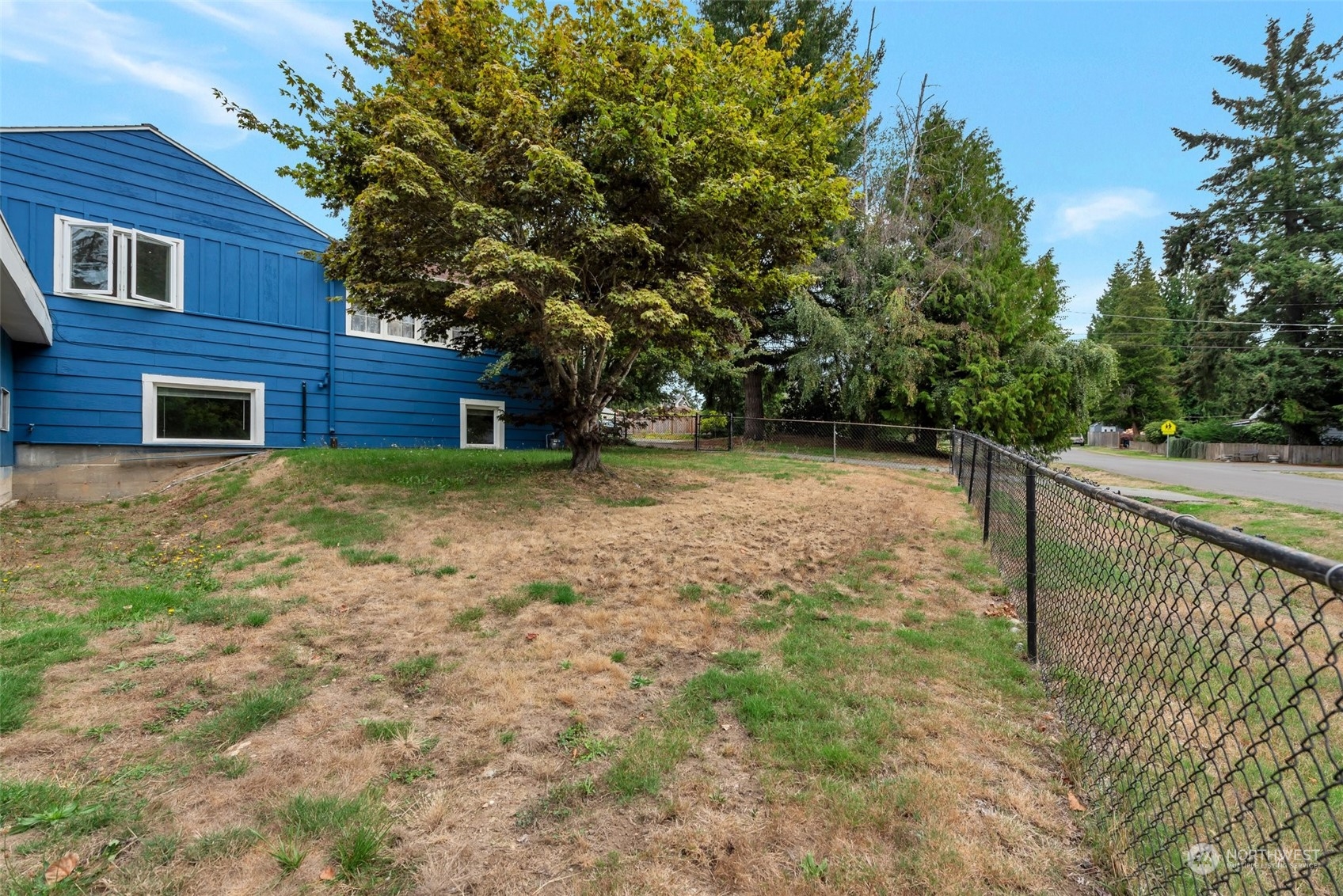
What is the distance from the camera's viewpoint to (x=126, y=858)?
6.00ft

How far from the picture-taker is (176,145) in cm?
987

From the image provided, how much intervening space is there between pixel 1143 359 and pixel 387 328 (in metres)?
56.5

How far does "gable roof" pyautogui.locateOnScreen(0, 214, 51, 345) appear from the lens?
227 inches

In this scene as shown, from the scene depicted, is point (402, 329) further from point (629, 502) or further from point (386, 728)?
point (386, 728)

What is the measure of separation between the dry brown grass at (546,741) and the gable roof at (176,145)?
23.8ft

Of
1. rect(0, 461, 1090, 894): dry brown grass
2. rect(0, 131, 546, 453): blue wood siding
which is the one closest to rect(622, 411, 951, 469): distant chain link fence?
rect(0, 131, 546, 453): blue wood siding

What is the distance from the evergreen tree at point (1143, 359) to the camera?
46.7 m

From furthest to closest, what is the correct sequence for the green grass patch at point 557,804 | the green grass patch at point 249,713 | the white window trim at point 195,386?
the white window trim at point 195,386
the green grass patch at point 249,713
the green grass patch at point 557,804

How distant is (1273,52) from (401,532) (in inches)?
1671

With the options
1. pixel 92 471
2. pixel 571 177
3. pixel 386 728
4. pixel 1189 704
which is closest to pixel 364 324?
pixel 92 471

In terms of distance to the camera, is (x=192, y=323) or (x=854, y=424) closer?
(x=192, y=323)

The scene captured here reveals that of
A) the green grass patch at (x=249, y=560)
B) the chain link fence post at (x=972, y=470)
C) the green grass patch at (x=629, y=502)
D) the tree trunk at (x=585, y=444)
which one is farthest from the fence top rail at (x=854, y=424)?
the green grass patch at (x=249, y=560)

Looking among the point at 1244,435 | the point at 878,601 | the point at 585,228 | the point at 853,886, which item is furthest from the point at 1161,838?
the point at 1244,435

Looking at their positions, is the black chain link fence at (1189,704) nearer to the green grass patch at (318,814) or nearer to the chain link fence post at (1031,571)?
the chain link fence post at (1031,571)
